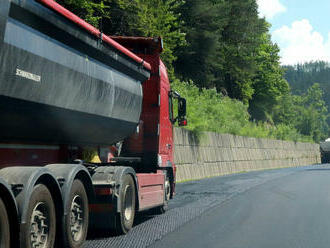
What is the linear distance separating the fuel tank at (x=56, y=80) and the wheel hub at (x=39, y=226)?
0.89m

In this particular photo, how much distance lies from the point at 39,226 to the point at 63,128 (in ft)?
5.50

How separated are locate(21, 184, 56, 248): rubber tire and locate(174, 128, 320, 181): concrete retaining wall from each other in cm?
1936

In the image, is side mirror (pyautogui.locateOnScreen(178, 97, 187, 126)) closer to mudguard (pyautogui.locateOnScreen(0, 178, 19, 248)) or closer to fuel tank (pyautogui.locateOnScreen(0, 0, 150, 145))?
fuel tank (pyautogui.locateOnScreen(0, 0, 150, 145))

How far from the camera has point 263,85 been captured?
→ 67.6m

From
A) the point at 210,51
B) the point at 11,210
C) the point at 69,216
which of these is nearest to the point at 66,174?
the point at 69,216

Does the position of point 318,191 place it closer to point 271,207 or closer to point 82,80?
point 271,207

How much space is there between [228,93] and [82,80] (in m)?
52.2

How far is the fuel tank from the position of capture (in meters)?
6.04

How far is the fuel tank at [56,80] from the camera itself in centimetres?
604

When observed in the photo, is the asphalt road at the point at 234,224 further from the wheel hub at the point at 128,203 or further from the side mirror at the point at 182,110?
the side mirror at the point at 182,110

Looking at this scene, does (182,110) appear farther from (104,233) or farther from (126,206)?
(104,233)

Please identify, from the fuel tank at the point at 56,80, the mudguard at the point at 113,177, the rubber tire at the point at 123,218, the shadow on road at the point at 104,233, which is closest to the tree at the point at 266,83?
the shadow on road at the point at 104,233

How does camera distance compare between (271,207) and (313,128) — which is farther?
(313,128)

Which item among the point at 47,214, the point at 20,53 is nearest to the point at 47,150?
the point at 47,214
